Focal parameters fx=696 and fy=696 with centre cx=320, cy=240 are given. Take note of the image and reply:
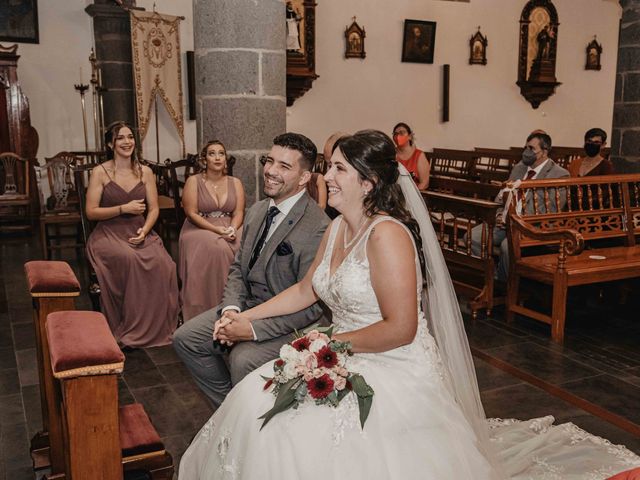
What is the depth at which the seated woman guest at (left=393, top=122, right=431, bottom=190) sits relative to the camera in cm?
751

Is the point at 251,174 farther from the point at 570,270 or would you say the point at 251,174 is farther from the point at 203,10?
the point at 570,270

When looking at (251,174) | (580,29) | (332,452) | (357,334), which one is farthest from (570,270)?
(580,29)

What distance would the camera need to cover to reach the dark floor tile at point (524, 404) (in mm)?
3670

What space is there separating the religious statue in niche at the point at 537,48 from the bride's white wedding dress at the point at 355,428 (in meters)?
11.0

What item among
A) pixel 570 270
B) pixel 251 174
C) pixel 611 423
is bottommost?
pixel 611 423

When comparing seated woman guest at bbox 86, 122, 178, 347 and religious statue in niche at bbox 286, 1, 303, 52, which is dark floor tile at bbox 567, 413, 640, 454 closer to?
seated woman guest at bbox 86, 122, 178, 347

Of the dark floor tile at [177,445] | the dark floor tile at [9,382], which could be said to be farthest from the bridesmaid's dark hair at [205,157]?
the dark floor tile at [177,445]

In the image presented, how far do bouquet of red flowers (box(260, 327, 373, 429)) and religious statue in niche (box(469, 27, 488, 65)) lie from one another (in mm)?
10870

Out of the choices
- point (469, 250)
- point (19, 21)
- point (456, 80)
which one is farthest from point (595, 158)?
point (19, 21)

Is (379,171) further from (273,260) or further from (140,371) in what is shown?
(140,371)

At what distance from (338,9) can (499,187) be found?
238 inches

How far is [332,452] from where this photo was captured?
2205mm

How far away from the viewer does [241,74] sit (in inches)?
178

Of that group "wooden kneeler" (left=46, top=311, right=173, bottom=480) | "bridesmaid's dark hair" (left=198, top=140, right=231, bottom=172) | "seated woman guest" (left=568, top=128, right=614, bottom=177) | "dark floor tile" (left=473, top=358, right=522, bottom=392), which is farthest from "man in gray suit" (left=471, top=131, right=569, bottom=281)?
"wooden kneeler" (left=46, top=311, right=173, bottom=480)
